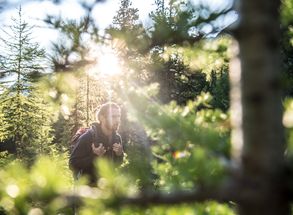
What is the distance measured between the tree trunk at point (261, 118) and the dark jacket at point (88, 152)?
5436 millimetres

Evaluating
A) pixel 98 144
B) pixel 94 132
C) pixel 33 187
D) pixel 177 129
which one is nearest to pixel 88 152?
pixel 98 144

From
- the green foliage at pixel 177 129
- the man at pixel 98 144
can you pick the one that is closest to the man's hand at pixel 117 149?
the man at pixel 98 144

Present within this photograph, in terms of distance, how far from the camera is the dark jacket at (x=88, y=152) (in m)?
6.58

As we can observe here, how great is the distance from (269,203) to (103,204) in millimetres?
466

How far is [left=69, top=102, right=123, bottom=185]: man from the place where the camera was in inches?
259

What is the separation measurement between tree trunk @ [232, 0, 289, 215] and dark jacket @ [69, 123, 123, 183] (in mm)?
5436

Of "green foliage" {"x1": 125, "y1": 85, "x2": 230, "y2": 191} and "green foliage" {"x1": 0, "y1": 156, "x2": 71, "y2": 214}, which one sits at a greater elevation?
"green foliage" {"x1": 125, "y1": 85, "x2": 230, "y2": 191}

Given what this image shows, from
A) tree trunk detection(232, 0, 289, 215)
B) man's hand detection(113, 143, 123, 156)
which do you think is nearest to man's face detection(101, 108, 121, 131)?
man's hand detection(113, 143, 123, 156)

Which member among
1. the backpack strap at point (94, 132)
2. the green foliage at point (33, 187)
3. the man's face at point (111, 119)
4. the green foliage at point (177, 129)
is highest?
the man's face at point (111, 119)

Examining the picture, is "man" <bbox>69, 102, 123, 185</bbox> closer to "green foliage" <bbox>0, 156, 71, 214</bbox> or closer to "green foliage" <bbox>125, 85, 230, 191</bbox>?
"green foliage" <bbox>125, 85, 230, 191</bbox>

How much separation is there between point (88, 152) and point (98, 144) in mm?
180

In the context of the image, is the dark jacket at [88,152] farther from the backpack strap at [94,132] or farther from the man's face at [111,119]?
the man's face at [111,119]

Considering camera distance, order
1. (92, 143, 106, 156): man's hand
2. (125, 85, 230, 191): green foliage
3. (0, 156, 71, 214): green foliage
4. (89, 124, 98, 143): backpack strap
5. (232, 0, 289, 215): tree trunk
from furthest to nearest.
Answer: (89, 124, 98, 143): backpack strap → (92, 143, 106, 156): man's hand → (125, 85, 230, 191): green foliage → (0, 156, 71, 214): green foliage → (232, 0, 289, 215): tree trunk

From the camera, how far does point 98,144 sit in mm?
6703
